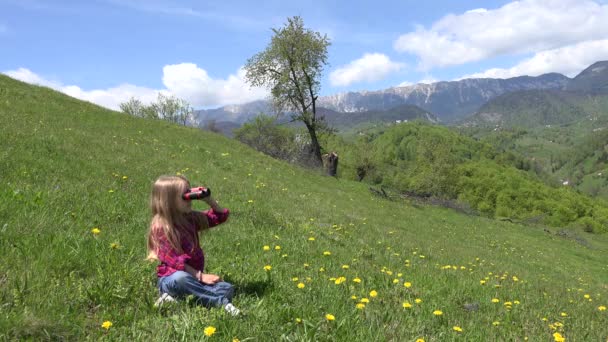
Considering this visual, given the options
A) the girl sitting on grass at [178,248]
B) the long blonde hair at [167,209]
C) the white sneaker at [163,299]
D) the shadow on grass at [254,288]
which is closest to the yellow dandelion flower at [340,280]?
the shadow on grass at [254,288]

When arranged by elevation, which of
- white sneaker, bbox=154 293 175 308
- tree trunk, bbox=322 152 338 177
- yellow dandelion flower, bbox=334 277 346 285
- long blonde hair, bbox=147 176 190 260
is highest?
long blonde hair, bbox=147 176 190 260

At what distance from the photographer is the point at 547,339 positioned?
17.7 feet

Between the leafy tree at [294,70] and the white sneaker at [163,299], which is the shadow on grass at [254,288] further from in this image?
the leafy tree at [294,70]

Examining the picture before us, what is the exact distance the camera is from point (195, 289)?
4793 mm

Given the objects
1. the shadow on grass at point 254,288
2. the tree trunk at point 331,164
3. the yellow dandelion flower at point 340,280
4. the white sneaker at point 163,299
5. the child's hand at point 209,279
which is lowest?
the tree trunk at point 331,164

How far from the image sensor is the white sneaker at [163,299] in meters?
4.49

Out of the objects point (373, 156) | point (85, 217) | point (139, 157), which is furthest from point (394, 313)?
point (373, 156)

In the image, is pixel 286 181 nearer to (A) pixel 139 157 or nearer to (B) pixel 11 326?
(A) pixel 139 157

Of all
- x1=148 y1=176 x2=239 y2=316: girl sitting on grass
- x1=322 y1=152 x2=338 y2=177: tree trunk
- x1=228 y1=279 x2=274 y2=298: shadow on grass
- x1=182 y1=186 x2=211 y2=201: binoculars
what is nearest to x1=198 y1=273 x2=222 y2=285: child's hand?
x1=148 y1=176 x2=239 y2=316: girl sitting on grass

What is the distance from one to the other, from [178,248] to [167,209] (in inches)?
18.6

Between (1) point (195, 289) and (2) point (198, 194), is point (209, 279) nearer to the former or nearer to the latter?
(1) point (195, 289)

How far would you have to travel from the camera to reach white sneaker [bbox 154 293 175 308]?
4.49m

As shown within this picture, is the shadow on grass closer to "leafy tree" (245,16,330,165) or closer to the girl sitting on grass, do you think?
the girl sitting on grass

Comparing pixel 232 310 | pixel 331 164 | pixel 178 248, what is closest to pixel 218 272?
pixel 178 248
